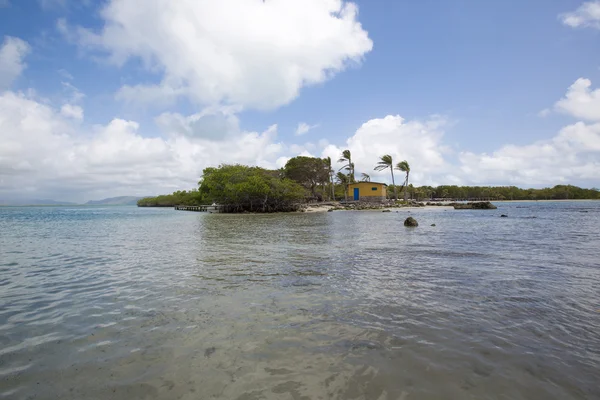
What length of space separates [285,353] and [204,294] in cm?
409

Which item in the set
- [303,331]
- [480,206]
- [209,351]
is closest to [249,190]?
[480,206]

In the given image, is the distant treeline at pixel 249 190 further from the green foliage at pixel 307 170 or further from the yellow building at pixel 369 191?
the yellow building at pixel 369 191

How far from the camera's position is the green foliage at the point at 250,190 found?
6131 centimetres

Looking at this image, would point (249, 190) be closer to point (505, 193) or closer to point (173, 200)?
point (173, 200)

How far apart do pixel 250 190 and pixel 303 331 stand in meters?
56.6

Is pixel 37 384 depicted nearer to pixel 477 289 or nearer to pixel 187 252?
pixel 477 289

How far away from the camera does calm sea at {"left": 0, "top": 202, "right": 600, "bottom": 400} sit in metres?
4.09

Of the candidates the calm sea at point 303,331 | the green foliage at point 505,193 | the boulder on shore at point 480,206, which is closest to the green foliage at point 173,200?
the boulder on shore at point 480,206

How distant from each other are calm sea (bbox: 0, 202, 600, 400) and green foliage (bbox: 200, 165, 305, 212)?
4966cm

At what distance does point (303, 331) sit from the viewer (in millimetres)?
5773

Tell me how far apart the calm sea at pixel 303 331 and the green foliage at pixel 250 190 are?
163ft

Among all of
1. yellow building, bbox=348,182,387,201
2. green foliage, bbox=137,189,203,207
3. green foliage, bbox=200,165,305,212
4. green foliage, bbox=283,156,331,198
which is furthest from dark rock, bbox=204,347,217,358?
green foliage, bbox=137,189,203,207

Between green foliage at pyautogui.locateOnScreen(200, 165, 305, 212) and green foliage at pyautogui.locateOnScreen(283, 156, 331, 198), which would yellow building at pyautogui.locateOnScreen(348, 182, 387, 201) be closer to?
green foliage at pyautogui.locateOnScreen(283, 156, 331, 198)

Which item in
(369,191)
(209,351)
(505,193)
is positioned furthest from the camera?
(505,193)
